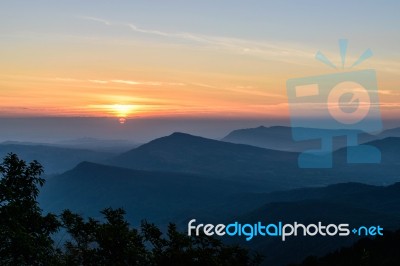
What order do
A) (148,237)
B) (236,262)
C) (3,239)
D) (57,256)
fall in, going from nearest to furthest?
(3,239) → (57,256) → (148,237) → (236,262)

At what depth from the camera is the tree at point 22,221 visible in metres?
20.9

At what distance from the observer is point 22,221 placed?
23.0 meters

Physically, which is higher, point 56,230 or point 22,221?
point 22,221

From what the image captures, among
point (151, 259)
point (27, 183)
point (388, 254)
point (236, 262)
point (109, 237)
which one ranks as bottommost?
point (388, 254)

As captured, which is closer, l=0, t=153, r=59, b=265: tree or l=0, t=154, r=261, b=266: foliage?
l=0, t=153, r=59, b=265: tree

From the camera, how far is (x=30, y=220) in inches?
920

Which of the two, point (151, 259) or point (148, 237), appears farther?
point (148, 237)

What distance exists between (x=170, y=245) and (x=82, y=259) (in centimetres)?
506

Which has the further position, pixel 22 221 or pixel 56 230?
pixel 56 230

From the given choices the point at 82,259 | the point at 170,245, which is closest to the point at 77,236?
the point at 82,259

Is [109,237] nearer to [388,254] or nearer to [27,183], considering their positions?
[27,183]

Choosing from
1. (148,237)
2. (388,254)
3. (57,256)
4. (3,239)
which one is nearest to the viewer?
(3,239)

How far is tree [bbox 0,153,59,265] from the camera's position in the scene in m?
20.9

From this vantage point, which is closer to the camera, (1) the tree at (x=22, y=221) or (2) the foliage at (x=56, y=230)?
(1) the tree at (x=22, y=221)
